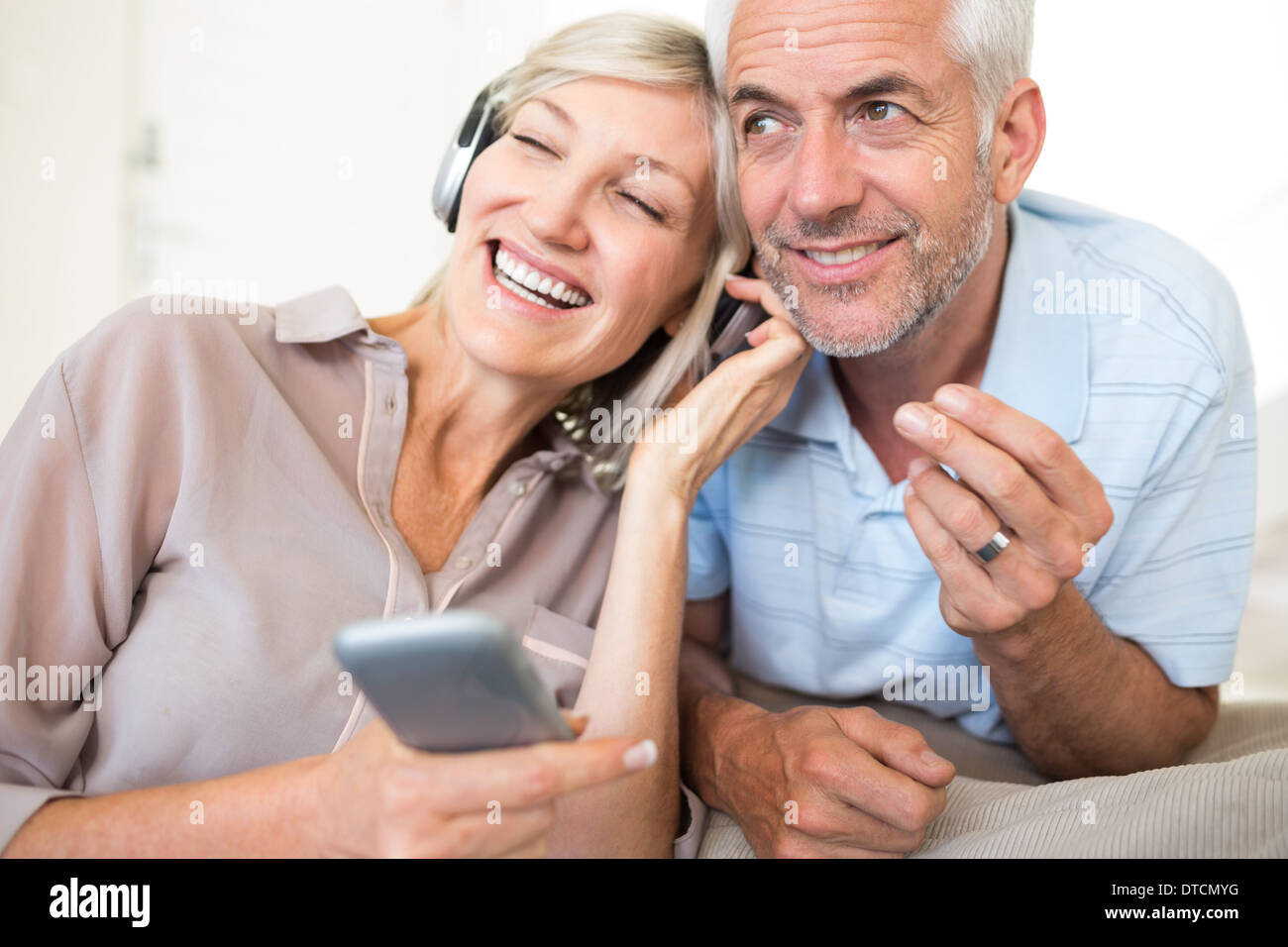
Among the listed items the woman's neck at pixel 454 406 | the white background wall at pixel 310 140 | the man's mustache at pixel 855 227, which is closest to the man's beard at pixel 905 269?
the man's mustache at pixel 855 227

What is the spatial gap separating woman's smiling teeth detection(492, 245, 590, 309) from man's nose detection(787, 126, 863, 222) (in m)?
0.33

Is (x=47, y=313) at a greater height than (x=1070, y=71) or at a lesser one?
lesser

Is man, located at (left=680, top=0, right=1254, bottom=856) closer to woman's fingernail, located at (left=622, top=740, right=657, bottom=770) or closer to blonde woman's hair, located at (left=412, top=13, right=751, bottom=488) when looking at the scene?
blonde woman's hair, located at (left=412, top=13, right=751, bottom=488)

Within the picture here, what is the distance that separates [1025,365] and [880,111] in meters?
0.44

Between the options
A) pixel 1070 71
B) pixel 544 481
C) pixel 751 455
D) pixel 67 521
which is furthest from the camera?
pixel 1070 71

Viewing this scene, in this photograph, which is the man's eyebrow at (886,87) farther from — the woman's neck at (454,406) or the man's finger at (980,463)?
the woman's neck at (454,406)

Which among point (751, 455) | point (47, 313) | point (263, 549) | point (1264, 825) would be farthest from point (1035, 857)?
point (47, 313)

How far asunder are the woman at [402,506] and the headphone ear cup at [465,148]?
4 cm

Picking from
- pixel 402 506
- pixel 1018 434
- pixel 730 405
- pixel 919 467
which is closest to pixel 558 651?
pixel 402 506

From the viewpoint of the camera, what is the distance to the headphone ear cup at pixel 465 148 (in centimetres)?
158

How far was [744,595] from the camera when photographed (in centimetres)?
176

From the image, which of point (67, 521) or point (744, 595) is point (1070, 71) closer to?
point (744, 595)

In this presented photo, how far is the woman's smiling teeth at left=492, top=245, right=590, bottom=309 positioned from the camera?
4.76 ft
